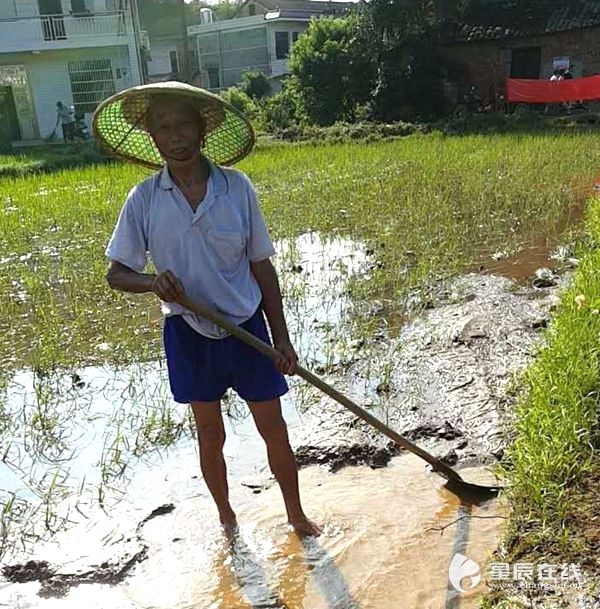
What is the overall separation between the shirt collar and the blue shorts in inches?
14.9

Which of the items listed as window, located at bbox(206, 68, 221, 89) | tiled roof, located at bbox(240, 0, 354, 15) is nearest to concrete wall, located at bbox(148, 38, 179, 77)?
window, located at bbox(206, 68, 221, 89)

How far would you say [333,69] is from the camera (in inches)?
681

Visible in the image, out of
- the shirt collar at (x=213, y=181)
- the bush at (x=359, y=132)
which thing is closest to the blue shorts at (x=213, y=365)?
the shirt collar at (x=213, y=181)

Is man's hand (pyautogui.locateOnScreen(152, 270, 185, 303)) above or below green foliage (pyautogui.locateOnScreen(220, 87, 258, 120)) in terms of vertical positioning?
above

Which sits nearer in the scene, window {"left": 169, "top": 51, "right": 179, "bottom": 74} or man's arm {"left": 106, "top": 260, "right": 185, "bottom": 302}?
man's arm {"left": 106, "top": 260, "right": 185, "bottom": 302}

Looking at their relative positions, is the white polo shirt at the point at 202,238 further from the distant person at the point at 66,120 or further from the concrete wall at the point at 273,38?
the concrete wall at the point at 273,38

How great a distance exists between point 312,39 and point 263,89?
6351 millimetres

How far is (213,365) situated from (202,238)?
1.24 ft

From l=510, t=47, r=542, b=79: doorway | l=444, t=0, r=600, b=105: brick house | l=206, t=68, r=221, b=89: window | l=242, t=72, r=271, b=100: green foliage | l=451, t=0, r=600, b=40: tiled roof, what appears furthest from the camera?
l=206, t=68, r=221, b=89: window

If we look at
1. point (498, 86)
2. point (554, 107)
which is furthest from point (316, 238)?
point (498, 86)

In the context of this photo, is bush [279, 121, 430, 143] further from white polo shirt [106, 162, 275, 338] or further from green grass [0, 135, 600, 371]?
white polo shirt [106, 162, 275, 338]

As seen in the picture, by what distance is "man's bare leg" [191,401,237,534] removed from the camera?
84.0 inches

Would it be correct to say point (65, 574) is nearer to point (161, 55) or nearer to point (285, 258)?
point (285, 258)

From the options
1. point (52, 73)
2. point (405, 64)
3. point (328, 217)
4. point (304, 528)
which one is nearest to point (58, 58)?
point (52, 73)
